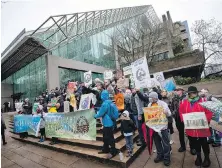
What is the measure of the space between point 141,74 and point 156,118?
6.07 feet

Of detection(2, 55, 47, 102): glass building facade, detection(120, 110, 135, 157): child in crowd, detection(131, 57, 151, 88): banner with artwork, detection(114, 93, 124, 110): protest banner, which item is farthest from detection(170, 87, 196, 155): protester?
detection(2, 55, 47, 102): glass building facade

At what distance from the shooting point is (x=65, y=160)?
5.52 m

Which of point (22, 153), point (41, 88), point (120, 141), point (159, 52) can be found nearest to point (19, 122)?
point (22, 153)

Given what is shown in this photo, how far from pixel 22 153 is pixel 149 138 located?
557 centimetres

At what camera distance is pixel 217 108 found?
360cm

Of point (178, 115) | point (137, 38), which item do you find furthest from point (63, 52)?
point (178, 115)

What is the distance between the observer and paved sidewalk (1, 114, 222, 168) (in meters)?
4.45

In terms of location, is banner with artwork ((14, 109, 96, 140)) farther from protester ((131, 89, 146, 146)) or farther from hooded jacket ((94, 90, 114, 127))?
protester ((131, 89, 146, 146))

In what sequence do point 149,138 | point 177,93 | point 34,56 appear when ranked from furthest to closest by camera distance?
1. point 34,56
2. point 177,93
3. point 149,138

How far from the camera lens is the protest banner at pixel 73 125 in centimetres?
575

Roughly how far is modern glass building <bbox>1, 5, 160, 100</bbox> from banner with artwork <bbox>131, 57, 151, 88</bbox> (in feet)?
35.4

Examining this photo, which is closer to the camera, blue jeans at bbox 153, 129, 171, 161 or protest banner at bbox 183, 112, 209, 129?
protest banner at bbox 183, 112, 209, 129

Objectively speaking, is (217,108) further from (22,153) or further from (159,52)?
(159,52)

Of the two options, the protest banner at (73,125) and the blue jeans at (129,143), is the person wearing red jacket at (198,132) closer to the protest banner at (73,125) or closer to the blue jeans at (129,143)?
the blue jeans at (129,143)
